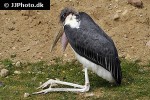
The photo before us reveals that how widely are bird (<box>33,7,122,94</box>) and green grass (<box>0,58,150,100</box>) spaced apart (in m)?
0.19

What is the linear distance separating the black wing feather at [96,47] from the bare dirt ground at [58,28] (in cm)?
177

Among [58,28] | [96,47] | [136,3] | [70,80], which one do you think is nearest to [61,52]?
[58,28]

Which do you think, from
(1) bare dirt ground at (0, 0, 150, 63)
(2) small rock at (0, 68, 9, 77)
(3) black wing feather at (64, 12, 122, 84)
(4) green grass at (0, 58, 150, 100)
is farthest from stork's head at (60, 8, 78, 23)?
(1) bare dirt ground at (0, 0, 150, 63)

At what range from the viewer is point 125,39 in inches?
416

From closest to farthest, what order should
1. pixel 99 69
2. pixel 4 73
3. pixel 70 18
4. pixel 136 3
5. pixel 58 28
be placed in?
pixel 99 69
pixel 70 18
pixel 4 73
pixel 58 28
pixel 136 3

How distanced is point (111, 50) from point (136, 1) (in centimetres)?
307

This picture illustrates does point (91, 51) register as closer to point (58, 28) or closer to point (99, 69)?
point (99, 69)

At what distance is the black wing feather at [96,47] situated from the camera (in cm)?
827

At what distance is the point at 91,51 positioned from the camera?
8.32m

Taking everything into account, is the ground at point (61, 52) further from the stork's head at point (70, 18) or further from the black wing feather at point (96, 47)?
the stork's head at point (70, 18)

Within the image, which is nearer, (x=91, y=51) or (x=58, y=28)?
(x=91, y=51)

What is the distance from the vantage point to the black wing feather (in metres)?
8.27

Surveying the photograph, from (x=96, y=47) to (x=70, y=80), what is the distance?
1094 millimetres

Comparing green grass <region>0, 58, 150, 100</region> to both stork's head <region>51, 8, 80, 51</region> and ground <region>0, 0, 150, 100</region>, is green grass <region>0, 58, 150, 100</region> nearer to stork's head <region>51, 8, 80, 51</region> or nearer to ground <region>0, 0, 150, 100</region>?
ground <region>0, 0, 150, 100</region>
